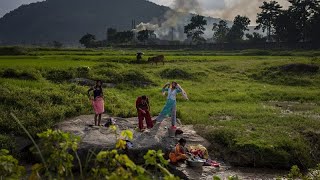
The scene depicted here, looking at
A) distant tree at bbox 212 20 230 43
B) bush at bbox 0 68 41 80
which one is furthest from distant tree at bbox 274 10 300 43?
bush at bbox 0 68 41 80

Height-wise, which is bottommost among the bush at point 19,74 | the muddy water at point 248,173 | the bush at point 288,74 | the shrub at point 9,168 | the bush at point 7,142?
the muddy water at point 248,173

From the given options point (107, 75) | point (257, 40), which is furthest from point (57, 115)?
point (257, 40)

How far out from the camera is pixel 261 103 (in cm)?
2167

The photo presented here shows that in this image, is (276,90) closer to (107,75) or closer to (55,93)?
(107,75)

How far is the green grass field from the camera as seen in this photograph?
13.8 meters

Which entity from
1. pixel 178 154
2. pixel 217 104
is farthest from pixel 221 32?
pixel 178 154

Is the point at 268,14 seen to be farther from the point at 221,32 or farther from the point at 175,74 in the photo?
the point at 175,74

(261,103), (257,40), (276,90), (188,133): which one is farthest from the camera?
(257,40)

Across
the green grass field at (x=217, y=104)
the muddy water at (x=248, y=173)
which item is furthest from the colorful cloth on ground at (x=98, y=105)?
the muddy water at (x=248, y=173)

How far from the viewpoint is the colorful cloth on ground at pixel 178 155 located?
12432mm

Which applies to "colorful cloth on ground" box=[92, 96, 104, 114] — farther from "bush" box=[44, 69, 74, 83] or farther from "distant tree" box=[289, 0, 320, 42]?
"distant tree" box=[289, 0, 320, 42]

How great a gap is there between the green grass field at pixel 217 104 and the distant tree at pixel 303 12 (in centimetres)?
3362

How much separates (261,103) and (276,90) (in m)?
3.43

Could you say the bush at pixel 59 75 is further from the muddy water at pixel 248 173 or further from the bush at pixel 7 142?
the muddy water at pixel 248 173
